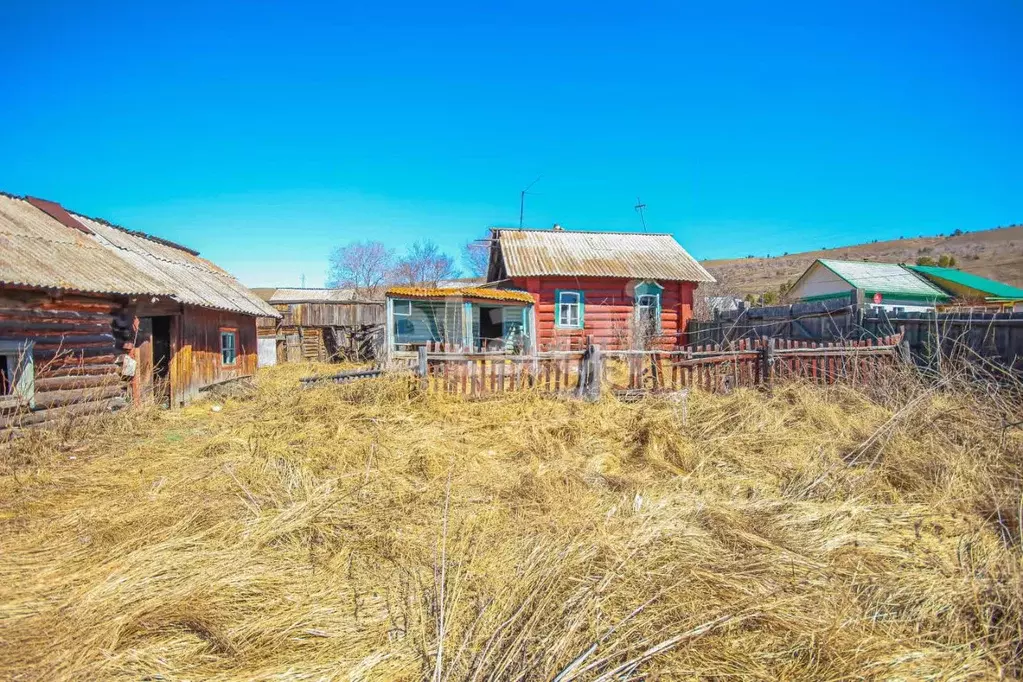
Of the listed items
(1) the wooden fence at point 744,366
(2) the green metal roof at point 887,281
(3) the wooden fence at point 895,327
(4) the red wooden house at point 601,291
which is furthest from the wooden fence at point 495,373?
(2) the green metal roof at point 887,281

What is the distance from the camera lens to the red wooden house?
17.9 metres

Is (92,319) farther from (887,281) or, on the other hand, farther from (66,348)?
(887,281)

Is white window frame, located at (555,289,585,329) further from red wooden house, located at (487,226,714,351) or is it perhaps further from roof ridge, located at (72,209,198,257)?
roof ridge, located at (72,209,198,257)

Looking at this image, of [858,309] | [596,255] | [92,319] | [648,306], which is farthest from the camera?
[596,255]

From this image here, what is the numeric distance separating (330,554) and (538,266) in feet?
49.9

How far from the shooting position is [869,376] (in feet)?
28.4

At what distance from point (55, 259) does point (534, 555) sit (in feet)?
32.1

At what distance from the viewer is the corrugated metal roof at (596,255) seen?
18.0m

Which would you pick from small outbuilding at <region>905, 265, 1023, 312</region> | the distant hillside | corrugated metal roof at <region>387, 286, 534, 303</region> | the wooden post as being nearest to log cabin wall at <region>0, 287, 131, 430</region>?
corrugated metal roof at <region>387, 286, 534, 303</region>

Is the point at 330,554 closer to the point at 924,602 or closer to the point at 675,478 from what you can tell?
the point at 675,478

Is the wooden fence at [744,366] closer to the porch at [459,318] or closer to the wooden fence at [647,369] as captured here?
the wooden fence at [647,369]

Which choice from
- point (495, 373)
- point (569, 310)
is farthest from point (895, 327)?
point (569, 310)

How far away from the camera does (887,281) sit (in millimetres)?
24906

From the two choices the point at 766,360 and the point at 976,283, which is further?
the point at 976,283
